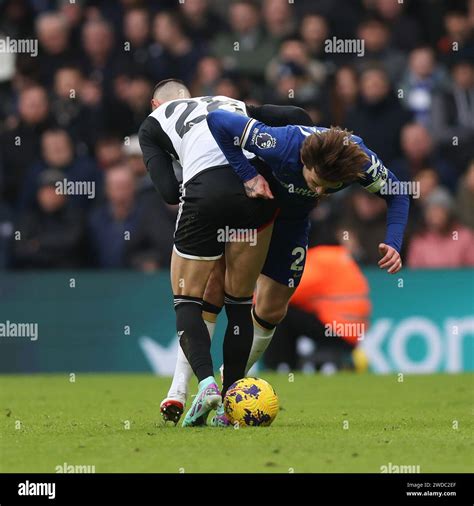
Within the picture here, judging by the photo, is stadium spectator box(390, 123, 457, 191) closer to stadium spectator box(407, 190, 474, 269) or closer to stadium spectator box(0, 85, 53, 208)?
stadium spectator box(407, 190, 474, 269)

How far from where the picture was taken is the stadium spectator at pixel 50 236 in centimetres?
1549

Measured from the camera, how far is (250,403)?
815 centimetres

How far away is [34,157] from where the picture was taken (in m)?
16.3

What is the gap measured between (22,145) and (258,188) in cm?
893

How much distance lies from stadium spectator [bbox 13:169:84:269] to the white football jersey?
704cm

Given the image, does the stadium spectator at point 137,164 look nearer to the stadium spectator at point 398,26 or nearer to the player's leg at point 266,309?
the stadium spectator at point 398,26

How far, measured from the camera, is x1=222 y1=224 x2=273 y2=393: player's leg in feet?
27.6

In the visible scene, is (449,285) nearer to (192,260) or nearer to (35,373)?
(35,373)

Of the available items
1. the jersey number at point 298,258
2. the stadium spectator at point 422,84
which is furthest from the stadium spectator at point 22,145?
the jersey number at point 298,258

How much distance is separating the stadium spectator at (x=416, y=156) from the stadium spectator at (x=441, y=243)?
559 millimetres

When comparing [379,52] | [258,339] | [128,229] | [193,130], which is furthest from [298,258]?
[379,52]

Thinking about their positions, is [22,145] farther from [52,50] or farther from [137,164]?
[52,50]
